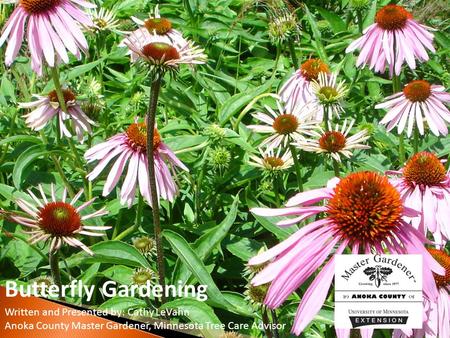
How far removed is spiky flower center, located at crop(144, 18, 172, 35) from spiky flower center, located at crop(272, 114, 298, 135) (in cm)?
41

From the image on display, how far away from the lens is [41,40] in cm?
156

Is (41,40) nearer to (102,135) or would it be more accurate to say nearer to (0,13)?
(102,135)

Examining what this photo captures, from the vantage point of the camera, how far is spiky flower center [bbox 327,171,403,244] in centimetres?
95

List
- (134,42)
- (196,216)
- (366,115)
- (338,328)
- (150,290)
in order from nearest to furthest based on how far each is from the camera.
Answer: (338,328) → (134,42) → (150,290) → (196,216) → (366,115)

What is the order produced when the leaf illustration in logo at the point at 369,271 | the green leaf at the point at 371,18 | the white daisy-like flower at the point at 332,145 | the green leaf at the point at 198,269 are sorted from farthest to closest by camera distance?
the green leaf at the point at 371,18, the white daisy-like flower at the point at 332,145, the green leaf at the point at 198,269, the leaf illustration in logo at the point at 369,271

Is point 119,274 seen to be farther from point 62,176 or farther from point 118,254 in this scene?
point 62,176

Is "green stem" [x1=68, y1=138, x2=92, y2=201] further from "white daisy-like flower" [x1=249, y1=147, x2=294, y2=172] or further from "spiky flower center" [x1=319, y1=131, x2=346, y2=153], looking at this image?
"spiky flower center" [x1=319, y1=131, x2=346, y2=153]

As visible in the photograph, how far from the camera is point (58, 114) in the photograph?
1721mm

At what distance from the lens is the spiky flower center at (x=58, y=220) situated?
1.30 m

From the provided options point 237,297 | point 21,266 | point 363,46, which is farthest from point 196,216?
point 363,46

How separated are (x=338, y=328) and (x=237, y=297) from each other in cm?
53

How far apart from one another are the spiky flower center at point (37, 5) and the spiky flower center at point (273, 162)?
62cm

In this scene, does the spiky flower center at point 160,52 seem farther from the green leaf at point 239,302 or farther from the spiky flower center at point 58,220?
the green leaf at point 239,302

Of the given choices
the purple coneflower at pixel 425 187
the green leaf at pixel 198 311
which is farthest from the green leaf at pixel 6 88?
the purple coneflower at pixel 425 187
